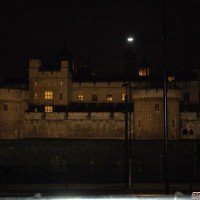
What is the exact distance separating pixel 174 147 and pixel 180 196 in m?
24.2

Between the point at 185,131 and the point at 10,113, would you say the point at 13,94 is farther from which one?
the point at 185,131

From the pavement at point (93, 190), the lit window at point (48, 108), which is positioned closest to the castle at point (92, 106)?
the lit window at point (48, 108)

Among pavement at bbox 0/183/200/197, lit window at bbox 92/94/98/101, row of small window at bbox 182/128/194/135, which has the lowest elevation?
pavement at bbox 0/183/200/197

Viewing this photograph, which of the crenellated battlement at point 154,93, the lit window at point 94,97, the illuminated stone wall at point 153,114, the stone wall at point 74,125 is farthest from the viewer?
the lit window at point 94,97

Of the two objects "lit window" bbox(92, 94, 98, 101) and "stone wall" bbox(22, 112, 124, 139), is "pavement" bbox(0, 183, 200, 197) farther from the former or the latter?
"lit window" bbox(92, 94, 98, 101)

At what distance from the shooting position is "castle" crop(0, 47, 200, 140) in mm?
49906

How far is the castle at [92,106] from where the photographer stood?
1965 inches

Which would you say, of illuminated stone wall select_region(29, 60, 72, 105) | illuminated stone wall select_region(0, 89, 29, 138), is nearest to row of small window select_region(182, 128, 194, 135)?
illuminated stone wall select_region(29, 60, 72, 105)

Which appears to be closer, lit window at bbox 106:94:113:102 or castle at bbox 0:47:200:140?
castle at bbox 0:47:200:140

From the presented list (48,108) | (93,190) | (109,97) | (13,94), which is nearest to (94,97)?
(109,97)

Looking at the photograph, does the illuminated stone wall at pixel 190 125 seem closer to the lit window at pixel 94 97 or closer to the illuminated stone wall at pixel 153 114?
the illuminated stone wall at pixel 153 114

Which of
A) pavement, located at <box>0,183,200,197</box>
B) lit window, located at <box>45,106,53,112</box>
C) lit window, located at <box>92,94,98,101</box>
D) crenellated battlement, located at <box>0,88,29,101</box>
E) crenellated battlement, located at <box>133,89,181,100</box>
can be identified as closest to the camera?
pavement, located at <box>0,183,200,197</box>

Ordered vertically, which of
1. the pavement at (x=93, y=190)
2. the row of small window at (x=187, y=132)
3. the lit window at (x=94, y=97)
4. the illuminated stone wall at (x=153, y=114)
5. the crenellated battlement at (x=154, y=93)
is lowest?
the pavement at (x=93, y=190)

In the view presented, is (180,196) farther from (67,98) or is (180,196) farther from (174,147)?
(67,98)
